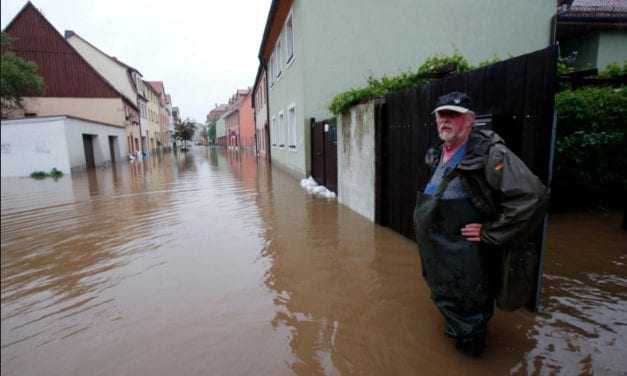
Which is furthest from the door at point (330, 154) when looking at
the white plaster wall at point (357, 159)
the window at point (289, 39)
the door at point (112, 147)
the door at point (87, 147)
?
the door at point (112, 147)

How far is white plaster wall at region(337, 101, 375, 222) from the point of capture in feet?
20.6

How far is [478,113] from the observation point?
3537 millimetres

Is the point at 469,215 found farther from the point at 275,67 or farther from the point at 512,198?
the point at 275,67

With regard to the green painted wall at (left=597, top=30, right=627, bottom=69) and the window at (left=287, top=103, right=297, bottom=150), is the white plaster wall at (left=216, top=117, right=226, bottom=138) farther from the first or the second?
the green painted wall at (left=597, top=30, right=627, bottom=69)

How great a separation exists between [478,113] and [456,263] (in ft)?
6.14

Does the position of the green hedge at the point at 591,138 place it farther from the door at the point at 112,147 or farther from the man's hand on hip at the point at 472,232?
the door at the point at 112,147

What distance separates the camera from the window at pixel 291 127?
14.1 metres

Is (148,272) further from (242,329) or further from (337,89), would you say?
(337,89)

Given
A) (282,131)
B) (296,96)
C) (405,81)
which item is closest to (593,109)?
(405,81)

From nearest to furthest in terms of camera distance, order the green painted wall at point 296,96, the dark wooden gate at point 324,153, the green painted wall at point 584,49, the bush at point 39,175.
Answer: the bush at point 39,175 → the dark wooden gate at point 324,153 → the green painted wall at point 296,96 → the green painted wall at point 584,49

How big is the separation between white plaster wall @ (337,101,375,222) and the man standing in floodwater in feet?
12.3

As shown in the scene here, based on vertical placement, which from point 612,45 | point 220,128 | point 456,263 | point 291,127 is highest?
point 612,45

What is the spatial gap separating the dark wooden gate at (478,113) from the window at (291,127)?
852 centimetres

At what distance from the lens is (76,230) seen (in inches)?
240
